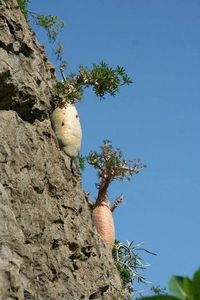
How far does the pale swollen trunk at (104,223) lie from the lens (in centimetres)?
780

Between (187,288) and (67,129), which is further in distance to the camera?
(67,129)

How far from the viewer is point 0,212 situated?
16.0 feet

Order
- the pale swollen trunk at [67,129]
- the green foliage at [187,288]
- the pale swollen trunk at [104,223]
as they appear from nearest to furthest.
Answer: the green foliage at [187,288] < the pale swollen trunk at [67,129] < the pale swollen trunk at [104,223]

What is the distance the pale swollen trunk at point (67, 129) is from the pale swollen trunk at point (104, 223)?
991 millimetres

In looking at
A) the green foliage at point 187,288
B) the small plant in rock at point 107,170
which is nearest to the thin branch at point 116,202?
the small plant in rock at point 107,170

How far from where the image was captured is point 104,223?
309 inches

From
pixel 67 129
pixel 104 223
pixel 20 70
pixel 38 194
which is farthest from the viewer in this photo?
pixel 104 223

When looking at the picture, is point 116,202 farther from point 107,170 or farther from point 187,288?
point 187,288

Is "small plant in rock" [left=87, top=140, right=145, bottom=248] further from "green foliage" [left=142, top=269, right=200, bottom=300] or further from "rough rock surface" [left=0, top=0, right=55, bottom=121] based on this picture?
"green foliage" [left=142, top=269, right=200, bottom=300]

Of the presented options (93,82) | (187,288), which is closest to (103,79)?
(93,82)

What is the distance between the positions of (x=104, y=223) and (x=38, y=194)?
1849 millimetres

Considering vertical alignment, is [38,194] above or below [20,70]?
below

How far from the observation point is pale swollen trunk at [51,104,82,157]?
7.17m

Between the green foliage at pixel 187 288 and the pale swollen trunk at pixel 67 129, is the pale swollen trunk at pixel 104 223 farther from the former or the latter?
the green foliage at pixel 187 288
